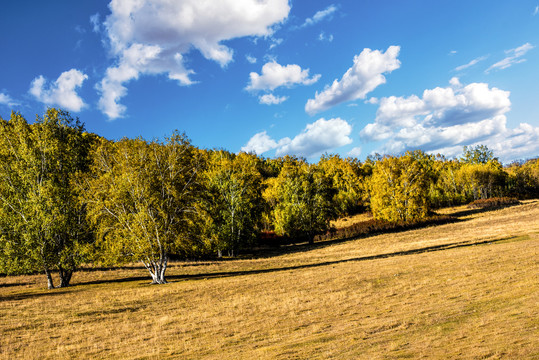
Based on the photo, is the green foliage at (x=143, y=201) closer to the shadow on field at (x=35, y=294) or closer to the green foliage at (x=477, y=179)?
the shadow on field at (x=35, y=294)

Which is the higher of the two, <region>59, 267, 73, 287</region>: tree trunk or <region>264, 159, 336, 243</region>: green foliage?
<region>264, 159, 336, 243</region>: green foliage

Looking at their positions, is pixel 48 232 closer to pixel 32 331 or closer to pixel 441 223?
pixel 32 331

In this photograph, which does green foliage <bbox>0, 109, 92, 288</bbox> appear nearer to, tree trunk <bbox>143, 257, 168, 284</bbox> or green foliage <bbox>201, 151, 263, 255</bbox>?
→ tree trunk <bbox>143, 257, 168, 284</bbox>

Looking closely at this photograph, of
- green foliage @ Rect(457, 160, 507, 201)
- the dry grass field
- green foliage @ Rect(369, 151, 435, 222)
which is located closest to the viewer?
the dry grass field

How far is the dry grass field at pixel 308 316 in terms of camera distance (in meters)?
11.1

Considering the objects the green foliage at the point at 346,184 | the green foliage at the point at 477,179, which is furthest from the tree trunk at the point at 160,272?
the green foliage at the point at 477,179

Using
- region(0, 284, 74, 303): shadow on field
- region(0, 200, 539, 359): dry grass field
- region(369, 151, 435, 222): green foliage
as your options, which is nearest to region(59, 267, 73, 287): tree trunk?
region(0, 284, 74, 303): shadow on field

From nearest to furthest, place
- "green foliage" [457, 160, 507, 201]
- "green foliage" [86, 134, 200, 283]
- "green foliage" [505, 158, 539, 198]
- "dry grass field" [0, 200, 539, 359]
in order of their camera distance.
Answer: "dry grass field" [0, 200, 539, 359] → "green foliage" [86, 134, 200, 283] → "green foliage" [457, 160, 507, 201] → "green foliage" [505, 158, 539, 198]

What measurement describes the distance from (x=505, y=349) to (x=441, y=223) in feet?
227

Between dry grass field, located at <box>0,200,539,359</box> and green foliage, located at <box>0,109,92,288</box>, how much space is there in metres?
3.09

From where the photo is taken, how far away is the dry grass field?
11133 millimetres

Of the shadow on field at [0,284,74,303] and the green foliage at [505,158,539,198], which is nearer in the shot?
the shadow on field at [0,284,74,303]

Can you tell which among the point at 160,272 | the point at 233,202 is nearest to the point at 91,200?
the point at 160,272

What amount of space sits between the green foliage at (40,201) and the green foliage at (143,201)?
2.30m
